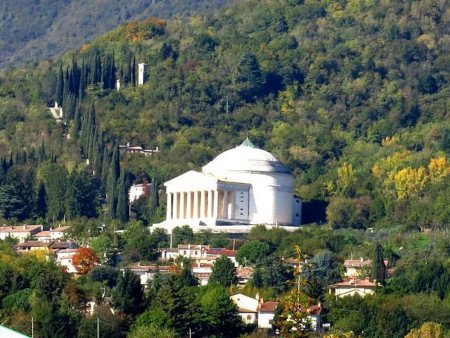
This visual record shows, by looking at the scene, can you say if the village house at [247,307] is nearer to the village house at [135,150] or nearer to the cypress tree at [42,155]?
the cypress tree at [42,155]

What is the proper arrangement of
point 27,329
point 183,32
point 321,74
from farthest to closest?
point 183,32, point 321,74, point 27,329

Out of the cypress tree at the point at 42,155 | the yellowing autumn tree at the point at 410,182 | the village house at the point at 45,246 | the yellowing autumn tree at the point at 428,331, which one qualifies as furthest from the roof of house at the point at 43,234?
the yellowing autumn tree at the point at 428,331

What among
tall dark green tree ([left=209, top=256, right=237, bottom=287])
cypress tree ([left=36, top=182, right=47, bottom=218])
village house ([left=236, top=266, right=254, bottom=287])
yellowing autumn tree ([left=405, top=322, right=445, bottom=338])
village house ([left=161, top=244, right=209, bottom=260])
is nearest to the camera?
yellowing autumn tree ([left=405, top=322, right=445, bottom=338])

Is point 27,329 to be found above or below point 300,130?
below

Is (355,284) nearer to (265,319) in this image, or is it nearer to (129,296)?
(265,319)

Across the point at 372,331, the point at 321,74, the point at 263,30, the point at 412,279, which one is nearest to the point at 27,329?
the point at 372,331

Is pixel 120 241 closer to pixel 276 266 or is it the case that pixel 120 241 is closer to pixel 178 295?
pixel 276 266

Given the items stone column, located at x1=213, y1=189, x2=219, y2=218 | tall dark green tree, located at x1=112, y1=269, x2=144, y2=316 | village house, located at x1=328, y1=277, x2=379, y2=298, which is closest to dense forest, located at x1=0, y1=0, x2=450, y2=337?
tall dark green tree, located at x1=112, y1=269, x2=144, y2=316

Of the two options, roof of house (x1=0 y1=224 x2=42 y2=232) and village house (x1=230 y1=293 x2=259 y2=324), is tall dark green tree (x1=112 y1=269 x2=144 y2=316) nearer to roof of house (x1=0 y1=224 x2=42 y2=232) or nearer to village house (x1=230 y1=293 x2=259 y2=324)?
village house (x1=230 y1=293 x2=259 y2=324)
